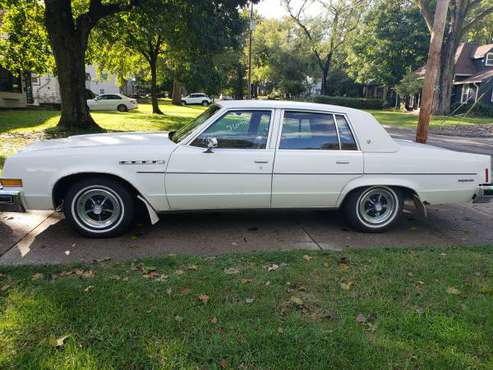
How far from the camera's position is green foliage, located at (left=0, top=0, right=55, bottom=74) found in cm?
1559

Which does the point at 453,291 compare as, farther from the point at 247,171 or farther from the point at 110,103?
the point at 110,103

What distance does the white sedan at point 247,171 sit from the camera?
14.4 feet

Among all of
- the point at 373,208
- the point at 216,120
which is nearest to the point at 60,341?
the point at 216,120

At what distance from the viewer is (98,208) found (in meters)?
4.54

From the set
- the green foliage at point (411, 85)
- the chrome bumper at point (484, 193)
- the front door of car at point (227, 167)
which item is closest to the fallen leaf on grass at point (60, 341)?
the front door of car at point (227, 167)

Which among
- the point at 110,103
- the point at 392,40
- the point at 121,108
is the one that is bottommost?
the point at 121,108

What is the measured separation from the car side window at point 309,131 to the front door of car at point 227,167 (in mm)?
232

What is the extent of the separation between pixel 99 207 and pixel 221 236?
1.48 meters

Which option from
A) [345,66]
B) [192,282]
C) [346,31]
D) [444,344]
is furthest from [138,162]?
[345,66]

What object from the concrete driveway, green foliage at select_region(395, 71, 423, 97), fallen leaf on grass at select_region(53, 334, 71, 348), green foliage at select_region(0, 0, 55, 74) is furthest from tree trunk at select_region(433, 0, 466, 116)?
fallen leaf on grass at select_region(53, 334, 71, 348)

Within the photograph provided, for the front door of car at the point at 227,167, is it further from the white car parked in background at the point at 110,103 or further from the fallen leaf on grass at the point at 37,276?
the white car parked in background at the point at 110,103

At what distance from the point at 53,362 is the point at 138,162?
2.39m

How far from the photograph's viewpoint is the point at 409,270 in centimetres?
396

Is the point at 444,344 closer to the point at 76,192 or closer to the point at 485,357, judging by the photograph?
the point at 485,357
